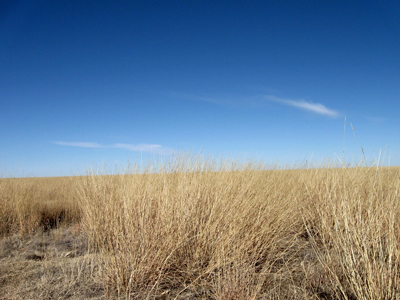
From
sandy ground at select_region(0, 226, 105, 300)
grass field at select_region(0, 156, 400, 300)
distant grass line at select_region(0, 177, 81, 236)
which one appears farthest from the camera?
distant grass line at select_region(0, 177, 81, 236)

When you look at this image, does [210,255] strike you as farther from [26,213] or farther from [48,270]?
[26,213]

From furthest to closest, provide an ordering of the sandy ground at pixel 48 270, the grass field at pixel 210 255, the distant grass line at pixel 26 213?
the distant grass line at pixel 26 213 → the sandy ground at pixel 48 270 → the grass field at pixel 210 255

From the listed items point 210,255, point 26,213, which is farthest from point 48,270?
point 26,213

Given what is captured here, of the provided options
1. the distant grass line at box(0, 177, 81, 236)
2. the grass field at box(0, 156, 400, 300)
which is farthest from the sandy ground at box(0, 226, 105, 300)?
the distant grass line at box(0, 177, 81, 236)

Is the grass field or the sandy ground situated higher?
the grass field

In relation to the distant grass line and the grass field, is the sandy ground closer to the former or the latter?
the grass field

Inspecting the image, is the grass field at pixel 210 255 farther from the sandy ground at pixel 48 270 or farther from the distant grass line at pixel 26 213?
the distant grass line at pixel 26 213

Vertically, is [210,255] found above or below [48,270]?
above

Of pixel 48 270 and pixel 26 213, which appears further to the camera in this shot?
pixel 26 213

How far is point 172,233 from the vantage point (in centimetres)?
217

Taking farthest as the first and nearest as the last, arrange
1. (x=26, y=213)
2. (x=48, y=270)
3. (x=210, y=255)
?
1. (x=26, y=213)
2. (x=48, y=270)
3. (x=210, y=255)

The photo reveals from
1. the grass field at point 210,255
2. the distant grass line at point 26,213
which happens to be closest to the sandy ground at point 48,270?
the grass field at point 210,255

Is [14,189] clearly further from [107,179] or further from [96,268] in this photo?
[96,268]

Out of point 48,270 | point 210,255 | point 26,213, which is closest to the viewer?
point 210,255
